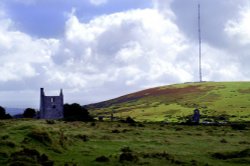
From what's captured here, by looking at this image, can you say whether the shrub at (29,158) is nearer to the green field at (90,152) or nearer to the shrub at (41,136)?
the green field at (90,152)

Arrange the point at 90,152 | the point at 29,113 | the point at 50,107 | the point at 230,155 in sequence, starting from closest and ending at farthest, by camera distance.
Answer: the point at 90,152
the point at 230,155
the point at 50,107
the point at 29,113

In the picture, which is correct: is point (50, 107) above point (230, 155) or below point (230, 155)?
above

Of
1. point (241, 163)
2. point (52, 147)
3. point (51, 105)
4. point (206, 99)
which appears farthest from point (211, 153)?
point (206, 99)

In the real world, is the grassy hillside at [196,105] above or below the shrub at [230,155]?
above

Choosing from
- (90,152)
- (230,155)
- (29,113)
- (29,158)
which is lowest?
(230,155)

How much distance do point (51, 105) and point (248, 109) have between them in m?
63.9

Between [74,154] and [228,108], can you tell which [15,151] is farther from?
[228,108]

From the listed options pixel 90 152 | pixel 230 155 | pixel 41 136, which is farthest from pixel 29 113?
pixel 230 155

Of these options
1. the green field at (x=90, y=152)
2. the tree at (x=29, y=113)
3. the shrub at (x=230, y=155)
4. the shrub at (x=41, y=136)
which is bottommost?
the shrub at (x=230, y=155)

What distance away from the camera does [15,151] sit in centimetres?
2914

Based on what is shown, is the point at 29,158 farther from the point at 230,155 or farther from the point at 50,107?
the point at 50,107

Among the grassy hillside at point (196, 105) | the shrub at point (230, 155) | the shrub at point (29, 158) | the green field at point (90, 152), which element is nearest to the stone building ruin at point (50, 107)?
the grassy hillside at point (196, 105)

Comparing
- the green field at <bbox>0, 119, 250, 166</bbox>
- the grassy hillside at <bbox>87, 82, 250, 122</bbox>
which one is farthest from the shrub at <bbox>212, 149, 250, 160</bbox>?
the grassy hillside at <bbox>87, 82, 250, 122</bbox>

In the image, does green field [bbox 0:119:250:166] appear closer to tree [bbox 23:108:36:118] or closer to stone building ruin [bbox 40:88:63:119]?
stone building ruin [bbox 40:88:63:119]
